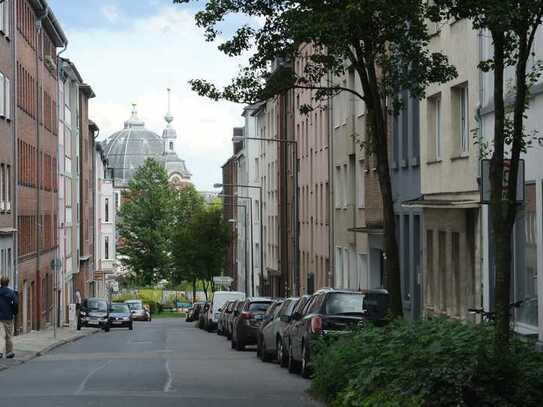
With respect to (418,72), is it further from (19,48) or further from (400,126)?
(19,48)

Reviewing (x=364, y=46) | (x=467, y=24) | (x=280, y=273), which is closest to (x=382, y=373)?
(x=364, y=46)

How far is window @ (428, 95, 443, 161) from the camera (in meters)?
32.2

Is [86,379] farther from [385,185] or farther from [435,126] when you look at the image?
[435,126]

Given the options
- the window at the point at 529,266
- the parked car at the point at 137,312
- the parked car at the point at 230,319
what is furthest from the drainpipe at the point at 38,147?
the window at the point at 529,266

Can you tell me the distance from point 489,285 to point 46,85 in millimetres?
41452

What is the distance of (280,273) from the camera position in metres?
74.9

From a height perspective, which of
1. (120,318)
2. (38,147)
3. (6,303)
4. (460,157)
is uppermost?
(38,147)

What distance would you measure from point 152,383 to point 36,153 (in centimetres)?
4039

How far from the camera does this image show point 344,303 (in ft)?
73.5

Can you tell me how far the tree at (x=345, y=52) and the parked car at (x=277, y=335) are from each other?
17.7 feet

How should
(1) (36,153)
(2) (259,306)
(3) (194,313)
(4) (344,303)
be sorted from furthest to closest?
1. (3) (194,313)
2. (1) (36,153)
3. (2) (259,306)
4. (4) (344,303)

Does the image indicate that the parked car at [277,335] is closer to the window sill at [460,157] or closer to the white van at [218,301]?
the window sill at [460,157]

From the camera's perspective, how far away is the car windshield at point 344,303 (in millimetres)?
22266

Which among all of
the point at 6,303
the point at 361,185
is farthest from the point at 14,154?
the point at 6,303
